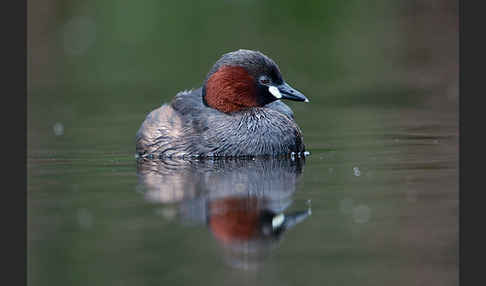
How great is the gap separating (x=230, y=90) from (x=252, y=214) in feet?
12.1

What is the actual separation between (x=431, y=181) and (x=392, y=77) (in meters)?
8.99

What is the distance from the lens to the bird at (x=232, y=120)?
426 inches

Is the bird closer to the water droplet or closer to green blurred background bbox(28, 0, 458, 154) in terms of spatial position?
green blurred background bbox(28, 0, 458, 154)

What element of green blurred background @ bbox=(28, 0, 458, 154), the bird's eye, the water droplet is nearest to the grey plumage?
the bird's eye

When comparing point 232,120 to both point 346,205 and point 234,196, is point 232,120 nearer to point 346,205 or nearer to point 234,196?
point 234,196

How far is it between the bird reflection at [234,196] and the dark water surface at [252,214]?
16 mm

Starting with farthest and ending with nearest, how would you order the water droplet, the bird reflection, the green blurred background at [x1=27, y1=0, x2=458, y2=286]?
1. the water droplet
2. the bird reflection
3. the green blurred background at [x1=27, y1=0, x2=458, y2=286]

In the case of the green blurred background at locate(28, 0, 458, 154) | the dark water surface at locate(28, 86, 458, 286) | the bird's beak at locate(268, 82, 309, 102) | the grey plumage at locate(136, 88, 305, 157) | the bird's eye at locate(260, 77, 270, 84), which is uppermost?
the green blurred background at locate(28, 0, 458, 154)

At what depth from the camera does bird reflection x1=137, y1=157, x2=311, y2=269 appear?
23.0 feet

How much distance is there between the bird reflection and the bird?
22cm

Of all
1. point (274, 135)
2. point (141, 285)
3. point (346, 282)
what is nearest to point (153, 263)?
point (141, 285)

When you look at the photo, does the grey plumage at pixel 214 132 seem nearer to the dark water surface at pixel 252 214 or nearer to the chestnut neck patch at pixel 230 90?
the chestnut neck patch at pixel 230 90

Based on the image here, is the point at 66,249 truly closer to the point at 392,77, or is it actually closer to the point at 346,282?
the point at 346,282

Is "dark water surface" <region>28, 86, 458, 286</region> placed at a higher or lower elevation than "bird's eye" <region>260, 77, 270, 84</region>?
lower
